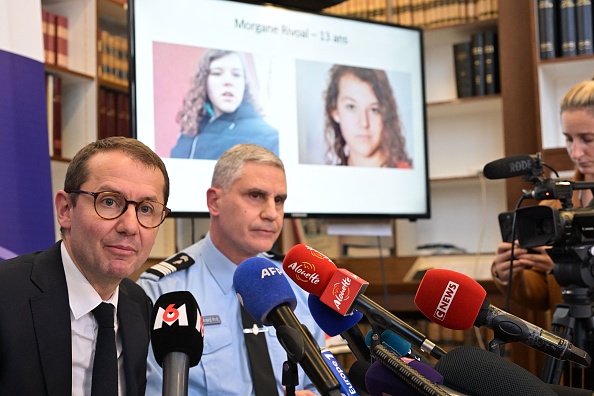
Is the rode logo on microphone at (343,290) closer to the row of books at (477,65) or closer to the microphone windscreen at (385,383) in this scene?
the microphone windscreen at (385,383)

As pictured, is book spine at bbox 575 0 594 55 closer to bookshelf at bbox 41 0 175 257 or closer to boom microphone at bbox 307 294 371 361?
bookshelf at bbox 41 0 175 257

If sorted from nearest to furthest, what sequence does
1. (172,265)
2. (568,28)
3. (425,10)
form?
(172,265), (568,28), (425,10)

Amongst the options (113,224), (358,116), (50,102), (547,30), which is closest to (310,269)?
(113,224)

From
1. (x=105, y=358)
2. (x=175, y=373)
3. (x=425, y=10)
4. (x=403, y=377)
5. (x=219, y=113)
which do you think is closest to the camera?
(x=403, y=377)

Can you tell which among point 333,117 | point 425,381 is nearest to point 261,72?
point 333,117

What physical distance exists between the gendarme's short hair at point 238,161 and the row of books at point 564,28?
6.32 feet

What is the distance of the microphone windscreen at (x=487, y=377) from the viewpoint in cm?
91

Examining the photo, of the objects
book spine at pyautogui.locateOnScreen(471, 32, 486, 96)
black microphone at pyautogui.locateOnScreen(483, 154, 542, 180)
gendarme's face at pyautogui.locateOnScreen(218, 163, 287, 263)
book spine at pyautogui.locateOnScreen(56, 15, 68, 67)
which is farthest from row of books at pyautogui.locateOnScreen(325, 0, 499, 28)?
black microphone at pyautogui.locateOnScreen(483, 154, 542, 180)

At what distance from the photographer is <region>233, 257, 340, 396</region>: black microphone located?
97 cm

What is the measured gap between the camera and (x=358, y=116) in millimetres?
3484

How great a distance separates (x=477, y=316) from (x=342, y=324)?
0.20 m

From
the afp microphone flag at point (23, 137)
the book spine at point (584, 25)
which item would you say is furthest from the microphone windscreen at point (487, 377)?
the book spine at point (584, 25)

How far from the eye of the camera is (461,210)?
14.4 ft

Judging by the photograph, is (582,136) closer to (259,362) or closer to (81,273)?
(259,362)
